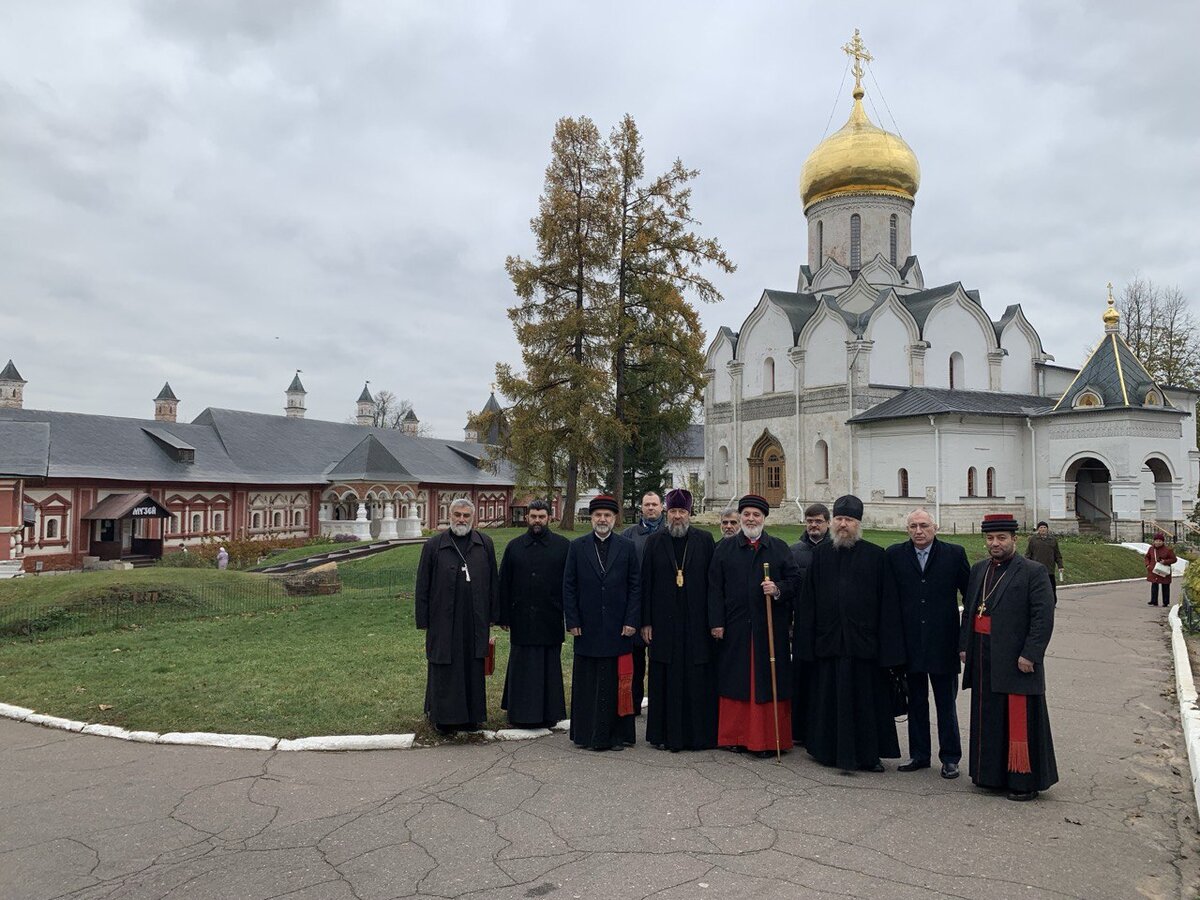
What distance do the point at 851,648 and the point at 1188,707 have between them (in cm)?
345

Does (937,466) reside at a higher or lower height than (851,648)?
higher

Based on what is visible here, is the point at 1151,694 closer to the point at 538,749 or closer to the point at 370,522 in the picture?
the point at 538,749

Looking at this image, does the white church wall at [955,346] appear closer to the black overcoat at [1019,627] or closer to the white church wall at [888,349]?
the white church wall at [888,349]

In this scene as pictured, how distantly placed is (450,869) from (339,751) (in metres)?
2.44

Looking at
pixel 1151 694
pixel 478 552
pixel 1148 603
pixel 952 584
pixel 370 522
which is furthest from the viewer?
pixel 370 522

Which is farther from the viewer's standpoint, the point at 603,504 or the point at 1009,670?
the point at 603,504

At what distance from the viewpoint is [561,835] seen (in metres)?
4.56

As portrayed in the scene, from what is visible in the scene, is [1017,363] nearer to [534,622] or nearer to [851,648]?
[851,648]

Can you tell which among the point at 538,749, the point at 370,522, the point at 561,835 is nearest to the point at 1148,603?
the point at 538,749

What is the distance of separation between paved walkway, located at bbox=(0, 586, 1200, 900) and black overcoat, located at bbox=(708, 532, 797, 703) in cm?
56

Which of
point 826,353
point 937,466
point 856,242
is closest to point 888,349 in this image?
point 826,353

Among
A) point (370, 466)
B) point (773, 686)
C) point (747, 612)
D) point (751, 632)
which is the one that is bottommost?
point (773, 686)

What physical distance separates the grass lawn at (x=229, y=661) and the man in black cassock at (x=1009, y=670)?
3780 millimetres

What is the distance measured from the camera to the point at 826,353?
108 feet
